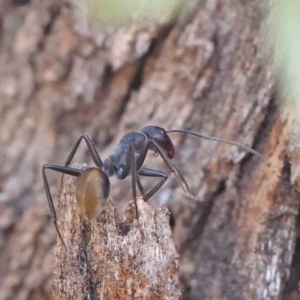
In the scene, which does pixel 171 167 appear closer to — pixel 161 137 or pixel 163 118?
pixel 161 137

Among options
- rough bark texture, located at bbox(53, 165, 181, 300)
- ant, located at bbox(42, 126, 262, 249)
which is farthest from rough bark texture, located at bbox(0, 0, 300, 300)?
rough bark texture, located at bbox(53, 165, 181, 300)

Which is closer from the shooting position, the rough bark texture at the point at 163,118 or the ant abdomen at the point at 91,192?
the ant abdomen at the point at 91,192

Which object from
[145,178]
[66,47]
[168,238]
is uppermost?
[66,47]

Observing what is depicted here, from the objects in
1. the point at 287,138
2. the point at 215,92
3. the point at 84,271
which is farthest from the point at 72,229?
the point at 215,92

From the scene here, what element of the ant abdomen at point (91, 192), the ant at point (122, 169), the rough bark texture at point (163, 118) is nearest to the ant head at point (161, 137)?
the ant at point (122, 169)

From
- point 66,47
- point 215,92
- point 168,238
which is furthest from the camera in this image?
point 66,47

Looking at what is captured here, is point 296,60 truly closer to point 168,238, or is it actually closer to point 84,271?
point 168,238

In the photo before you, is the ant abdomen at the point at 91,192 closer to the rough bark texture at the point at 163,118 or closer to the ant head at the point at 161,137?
the ant head at the point at 161,137

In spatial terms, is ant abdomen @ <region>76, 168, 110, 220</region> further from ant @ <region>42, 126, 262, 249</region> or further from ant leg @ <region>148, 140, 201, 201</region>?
ant leg @ <region>148, 140, 201, 201</region>
